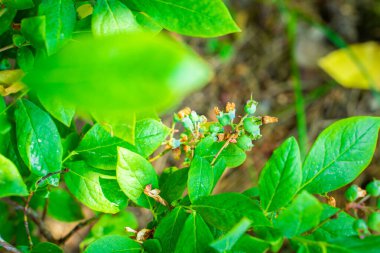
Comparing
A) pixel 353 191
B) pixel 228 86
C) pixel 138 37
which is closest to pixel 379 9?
pixel 228 86

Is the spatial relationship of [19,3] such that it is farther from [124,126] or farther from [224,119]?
[224,119]

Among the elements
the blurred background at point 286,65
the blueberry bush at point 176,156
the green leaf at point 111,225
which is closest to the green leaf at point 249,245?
the blueberry bush at point 176,156

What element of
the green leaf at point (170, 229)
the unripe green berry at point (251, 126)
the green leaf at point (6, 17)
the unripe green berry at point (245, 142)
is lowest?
the green leaf at point (170, 229)

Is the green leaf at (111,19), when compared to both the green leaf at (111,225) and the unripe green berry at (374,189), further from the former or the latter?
the green leaf at (111,225)

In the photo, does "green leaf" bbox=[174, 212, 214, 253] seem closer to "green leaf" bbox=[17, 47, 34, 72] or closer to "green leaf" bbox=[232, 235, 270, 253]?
"green leaf" bbox=[232, 235, 270, 253]

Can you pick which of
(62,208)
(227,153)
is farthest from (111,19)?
(62,208)
